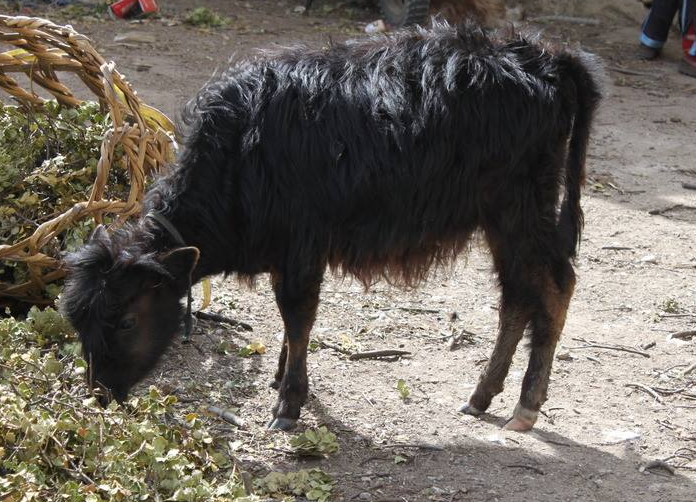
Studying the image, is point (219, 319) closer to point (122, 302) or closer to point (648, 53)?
point (122, 302)

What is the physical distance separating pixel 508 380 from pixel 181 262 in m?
1.93

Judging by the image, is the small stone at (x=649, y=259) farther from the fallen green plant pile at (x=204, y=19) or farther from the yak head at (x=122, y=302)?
the fallen green plant pile at (x=204, y=19)

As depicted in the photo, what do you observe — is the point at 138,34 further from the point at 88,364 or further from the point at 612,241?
the point at 88,364

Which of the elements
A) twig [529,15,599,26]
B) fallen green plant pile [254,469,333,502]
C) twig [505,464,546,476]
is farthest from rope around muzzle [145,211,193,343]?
twig [529,15,599,26]

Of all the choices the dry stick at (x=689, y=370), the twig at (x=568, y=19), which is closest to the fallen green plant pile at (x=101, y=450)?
the dry stick at (x=689, y=370)

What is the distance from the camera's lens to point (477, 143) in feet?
14.6

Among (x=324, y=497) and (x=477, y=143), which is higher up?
(x=477, y=143)

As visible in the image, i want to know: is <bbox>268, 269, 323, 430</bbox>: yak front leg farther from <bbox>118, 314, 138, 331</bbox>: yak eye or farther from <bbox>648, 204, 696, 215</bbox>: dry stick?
Result: <bbox>648, 204, 696, 215</bbox>: dry stick

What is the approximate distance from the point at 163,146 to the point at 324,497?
246 centimetres

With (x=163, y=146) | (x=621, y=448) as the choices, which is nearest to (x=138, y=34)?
(x=163, y=146)

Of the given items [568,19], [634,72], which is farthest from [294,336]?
[568,19]

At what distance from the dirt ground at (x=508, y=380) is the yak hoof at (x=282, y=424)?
0.14 feet

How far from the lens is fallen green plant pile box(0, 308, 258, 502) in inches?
142

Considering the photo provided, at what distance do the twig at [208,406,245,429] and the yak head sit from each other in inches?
17.6
